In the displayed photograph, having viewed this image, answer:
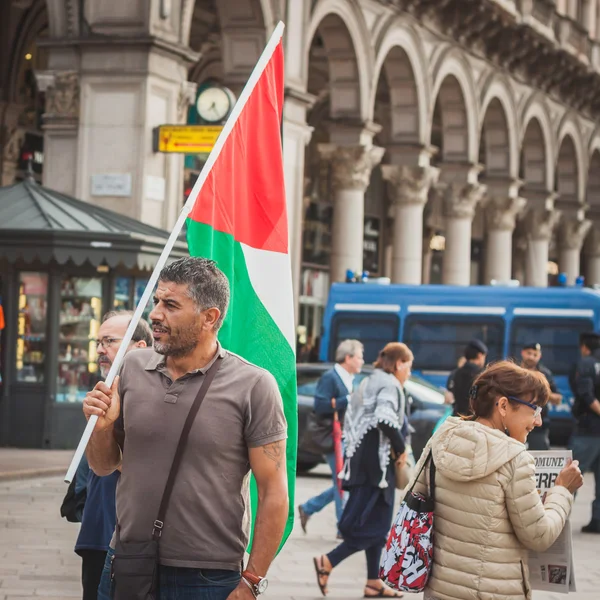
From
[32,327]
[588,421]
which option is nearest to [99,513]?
[588,421]

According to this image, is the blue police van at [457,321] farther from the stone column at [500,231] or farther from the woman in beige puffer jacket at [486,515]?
the woman in beige puffer jacket at [486,515]

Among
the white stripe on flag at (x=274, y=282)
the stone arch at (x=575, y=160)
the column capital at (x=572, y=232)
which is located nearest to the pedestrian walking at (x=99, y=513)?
the white stripe on flag at (x=274, y=282)

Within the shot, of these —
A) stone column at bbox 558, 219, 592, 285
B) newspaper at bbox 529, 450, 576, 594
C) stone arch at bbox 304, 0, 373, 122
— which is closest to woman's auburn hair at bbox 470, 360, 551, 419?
newspaper at bbox 529, 450, 576, 594

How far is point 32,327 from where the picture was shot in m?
18.5

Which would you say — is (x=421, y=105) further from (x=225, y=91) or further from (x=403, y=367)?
(x=403, y=367)

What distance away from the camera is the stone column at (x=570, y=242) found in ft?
148

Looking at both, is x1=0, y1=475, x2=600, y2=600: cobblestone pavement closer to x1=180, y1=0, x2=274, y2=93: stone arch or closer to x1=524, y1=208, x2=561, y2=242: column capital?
x1=180, y1=0, x2=274, y2=93: stone arch

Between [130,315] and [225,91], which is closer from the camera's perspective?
[130,315]

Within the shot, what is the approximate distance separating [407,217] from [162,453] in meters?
27.8

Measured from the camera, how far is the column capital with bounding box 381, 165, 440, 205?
31.2 m

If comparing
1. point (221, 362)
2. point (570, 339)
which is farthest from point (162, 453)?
point (570, 339)

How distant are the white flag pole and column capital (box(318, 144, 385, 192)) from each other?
22.9m

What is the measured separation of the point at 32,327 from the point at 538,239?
25528 mm

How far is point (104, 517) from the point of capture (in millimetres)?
5582
